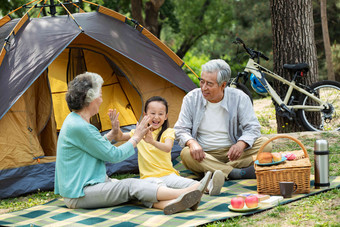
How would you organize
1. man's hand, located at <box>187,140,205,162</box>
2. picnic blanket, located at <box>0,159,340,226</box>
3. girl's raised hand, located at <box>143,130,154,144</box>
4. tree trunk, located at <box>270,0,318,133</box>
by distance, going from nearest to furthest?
picnic blanket, located at <box>0,159,340,226</box>, girl's raised hand, located at <box>143,130,154,144</box>, man's hand, located at <box>187,140,205,162</box>, tree trunk, located at <box>270,0,318,133</box>

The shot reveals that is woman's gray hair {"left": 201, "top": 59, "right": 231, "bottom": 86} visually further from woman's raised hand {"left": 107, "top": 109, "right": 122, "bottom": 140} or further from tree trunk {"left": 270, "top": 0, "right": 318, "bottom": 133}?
tree trunk {"left": 270, "top": 0, "right": 318, "bottom": 133}

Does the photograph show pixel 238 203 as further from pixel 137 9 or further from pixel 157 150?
pixel 137 9

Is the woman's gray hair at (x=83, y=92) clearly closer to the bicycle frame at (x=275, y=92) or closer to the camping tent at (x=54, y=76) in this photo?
the camping tent at (x=54, y=76)

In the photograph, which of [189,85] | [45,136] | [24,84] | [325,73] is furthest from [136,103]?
[325,73]

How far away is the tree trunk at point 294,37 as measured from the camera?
5551mm

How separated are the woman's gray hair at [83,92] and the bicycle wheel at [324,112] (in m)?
3.14

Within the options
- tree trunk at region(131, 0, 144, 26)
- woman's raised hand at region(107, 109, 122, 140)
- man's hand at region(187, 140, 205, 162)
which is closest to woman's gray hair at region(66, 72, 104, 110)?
woman's raised hand at region(107, 109, 122, 140)

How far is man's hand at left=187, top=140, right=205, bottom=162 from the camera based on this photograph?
11.9 feet

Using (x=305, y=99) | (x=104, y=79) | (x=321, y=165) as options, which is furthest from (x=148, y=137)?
(x=305, y=99)

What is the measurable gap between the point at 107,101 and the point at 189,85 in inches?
46.6

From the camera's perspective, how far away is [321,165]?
3.25 meters

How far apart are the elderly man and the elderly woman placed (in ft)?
2.51

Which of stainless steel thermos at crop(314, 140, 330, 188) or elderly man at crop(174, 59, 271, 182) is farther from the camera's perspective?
elderly man at crop(174, 59, 271, 182)

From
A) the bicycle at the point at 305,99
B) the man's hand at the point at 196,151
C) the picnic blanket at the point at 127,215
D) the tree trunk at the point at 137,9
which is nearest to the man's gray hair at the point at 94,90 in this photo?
the picnic blanket at the point at 127,215
